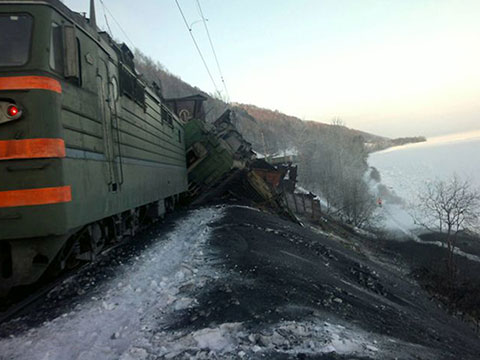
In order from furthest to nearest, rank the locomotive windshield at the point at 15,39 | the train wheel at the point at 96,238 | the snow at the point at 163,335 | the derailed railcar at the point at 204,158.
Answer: the derailed railcar at the point at 204,158
the train wheel at the point at 96,238
the locomotive windshield at the point at 15,39
the snow at the point at 163,335

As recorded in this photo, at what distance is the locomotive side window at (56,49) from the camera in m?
4.45

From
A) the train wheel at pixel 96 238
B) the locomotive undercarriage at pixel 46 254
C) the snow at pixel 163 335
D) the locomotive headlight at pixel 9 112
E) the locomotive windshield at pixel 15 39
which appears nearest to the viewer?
the snow at pixel 163 335

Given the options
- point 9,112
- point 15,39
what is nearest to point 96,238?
point 9,112

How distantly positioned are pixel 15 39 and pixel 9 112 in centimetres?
86

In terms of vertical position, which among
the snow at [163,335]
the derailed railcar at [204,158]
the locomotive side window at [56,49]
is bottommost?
the snow at [163,335]

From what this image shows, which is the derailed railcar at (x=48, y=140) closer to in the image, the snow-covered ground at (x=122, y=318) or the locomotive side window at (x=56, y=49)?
the locomotive side window at (x=56, y=49)

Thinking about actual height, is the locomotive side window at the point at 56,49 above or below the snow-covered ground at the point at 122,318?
above

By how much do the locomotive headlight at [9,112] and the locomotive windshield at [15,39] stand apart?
46cm

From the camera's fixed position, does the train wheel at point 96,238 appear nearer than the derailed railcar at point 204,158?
Yes

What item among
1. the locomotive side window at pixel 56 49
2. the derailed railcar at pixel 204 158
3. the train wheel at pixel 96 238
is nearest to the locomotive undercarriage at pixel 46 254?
the train wheel at pixel 96 238

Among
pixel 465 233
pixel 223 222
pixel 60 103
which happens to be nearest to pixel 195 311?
pixel 60 103

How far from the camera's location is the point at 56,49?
4531 mm

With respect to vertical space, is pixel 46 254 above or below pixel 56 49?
below

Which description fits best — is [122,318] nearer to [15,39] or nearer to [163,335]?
[163,335]
